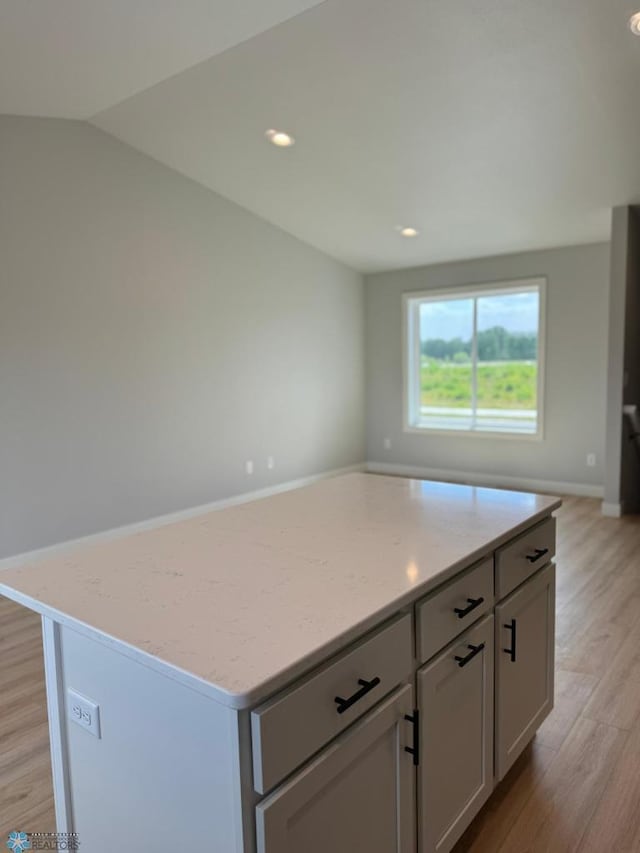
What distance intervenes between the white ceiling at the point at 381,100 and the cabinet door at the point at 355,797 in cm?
306

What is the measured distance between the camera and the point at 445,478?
668cm

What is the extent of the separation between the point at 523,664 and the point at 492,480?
4862 millimetres

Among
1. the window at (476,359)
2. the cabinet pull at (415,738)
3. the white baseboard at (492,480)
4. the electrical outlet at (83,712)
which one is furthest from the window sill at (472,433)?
the electrical outlet at (83,712)

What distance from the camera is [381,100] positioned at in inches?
140

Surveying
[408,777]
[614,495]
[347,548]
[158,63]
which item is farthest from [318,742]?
[614,495]

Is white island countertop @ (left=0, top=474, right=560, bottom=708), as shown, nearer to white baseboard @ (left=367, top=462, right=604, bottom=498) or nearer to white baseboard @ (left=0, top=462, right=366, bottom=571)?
white baseboard @ (left=0, top=462, right=366, bottom=571)

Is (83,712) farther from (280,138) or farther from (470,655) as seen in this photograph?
(280,138)

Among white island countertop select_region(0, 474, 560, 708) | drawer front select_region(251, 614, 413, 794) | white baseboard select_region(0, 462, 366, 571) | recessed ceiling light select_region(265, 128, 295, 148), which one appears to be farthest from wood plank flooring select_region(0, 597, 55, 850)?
recessed ceiling light select_region(265, 128, 295, 148)

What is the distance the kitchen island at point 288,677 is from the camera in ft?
3.03

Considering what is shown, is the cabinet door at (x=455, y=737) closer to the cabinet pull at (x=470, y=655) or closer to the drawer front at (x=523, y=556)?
the cabinet pull at (x=470, y=655)

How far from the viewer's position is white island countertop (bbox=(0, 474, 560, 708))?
0.95 metres

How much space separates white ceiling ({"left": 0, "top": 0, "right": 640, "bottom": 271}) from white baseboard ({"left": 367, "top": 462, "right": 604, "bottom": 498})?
248 centimetres

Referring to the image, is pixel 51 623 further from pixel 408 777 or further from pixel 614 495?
pixel 614 495

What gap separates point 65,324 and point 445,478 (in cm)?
435
